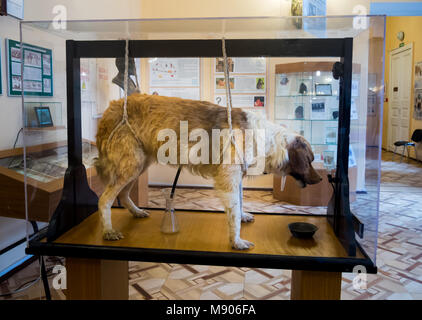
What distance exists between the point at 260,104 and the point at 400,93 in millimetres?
10388

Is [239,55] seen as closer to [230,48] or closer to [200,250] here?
[230,48]

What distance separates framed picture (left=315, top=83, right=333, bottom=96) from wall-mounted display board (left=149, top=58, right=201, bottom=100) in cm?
43

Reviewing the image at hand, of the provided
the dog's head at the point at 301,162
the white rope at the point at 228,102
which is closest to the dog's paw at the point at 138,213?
the white rope at the point at 228,102

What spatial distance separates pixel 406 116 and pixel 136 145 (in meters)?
10.1

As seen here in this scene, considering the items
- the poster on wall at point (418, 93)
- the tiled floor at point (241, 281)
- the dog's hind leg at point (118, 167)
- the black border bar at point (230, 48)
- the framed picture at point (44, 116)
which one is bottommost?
the tiled floor at point (241, 281)

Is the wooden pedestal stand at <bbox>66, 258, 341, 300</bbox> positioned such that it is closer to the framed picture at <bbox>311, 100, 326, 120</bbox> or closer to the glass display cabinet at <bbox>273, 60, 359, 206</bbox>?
the glass display cabinet at <bbox>273, 60, 359, 206</bbox>

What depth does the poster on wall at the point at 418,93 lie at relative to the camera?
29.4 ft

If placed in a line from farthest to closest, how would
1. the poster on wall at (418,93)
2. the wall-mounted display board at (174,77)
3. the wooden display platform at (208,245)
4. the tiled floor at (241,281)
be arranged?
the poster on wall at (418,93)
the tiled floor at (241,281)
the wall-mounted display board at (174,77)
the wooden display platform at (208,245)

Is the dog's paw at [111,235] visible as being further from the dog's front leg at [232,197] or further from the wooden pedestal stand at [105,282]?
the dog's front leg at [232,197]

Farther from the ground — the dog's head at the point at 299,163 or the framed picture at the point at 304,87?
the framed picture at the point at 304,87

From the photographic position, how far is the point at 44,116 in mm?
1541

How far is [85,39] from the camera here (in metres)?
1.44

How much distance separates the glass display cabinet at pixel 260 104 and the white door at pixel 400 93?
9.52 metres
